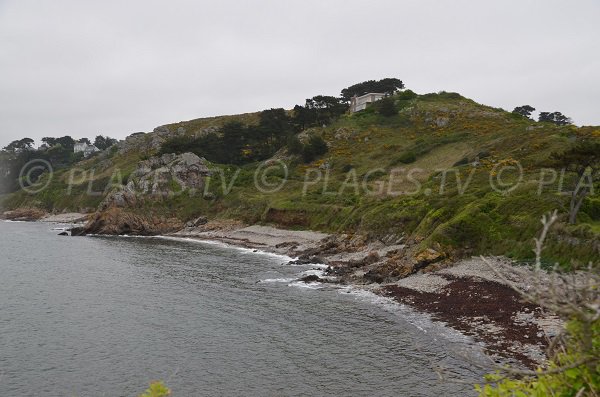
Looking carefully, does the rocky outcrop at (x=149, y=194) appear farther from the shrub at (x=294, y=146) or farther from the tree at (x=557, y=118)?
the tree at (x=557, y=118)

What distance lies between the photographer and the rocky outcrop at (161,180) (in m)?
114

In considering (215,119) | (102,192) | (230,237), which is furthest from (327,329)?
(215,119)

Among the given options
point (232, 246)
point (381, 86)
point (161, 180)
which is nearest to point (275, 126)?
point (161, 180)

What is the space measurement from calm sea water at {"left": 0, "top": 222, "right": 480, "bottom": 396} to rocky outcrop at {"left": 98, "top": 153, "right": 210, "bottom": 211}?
59054 millimetres

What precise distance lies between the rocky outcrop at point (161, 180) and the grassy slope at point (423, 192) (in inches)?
122

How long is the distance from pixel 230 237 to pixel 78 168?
124 m

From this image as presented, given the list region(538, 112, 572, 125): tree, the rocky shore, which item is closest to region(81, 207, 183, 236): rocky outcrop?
the rocky shore

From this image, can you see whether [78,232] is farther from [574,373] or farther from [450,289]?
[574,373]

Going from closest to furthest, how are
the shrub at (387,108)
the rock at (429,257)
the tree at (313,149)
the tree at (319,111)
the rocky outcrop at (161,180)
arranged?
1. the rock at (429,257)
2. the rocky outcrop at (161,180)
3. the tree at (313,149)
4. the shrub at (387,108)
5. the tree at (319,111)

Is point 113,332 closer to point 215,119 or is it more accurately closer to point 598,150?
point 598,150

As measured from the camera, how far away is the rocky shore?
89.5ft

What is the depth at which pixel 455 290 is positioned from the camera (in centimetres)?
3869

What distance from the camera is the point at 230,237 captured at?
301ft

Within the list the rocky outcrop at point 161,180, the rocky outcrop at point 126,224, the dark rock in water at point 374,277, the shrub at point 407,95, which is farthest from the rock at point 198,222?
the shrub at point 407,95
